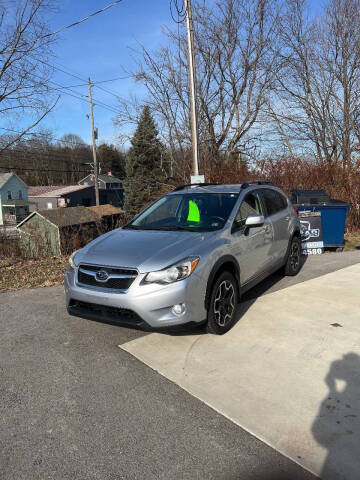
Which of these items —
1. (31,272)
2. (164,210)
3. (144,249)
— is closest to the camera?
(144,249)

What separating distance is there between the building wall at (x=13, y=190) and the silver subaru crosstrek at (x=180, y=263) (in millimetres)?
52790

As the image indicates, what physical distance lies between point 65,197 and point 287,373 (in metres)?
56.9

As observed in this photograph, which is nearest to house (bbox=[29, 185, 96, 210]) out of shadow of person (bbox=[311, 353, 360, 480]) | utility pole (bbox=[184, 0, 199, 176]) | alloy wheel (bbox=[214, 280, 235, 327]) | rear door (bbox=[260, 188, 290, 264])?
utility pole (bbox=[184, 0, 199, 176])

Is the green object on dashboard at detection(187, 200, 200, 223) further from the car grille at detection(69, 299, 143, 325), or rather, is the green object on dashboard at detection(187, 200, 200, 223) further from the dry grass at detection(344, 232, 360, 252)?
the dry grass at detection(344, 232, 360, 252)

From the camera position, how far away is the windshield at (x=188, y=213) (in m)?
Answer: 4.27

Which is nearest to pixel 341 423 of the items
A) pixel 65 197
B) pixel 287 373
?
pixel 287 373

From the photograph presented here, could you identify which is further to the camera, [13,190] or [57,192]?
[57,192]

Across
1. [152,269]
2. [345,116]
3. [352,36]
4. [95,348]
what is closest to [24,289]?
[95,348]

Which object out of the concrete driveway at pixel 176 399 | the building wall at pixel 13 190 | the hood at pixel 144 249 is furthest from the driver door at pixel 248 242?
the building wall at pixel 13 190

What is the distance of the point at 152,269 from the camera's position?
3.29 meters

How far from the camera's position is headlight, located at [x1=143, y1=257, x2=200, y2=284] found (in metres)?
3.28

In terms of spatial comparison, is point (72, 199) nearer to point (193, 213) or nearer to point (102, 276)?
point (193, 213)

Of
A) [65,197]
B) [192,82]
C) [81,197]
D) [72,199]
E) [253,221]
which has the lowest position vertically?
[253,221]

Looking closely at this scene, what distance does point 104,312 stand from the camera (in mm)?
A: 3430
